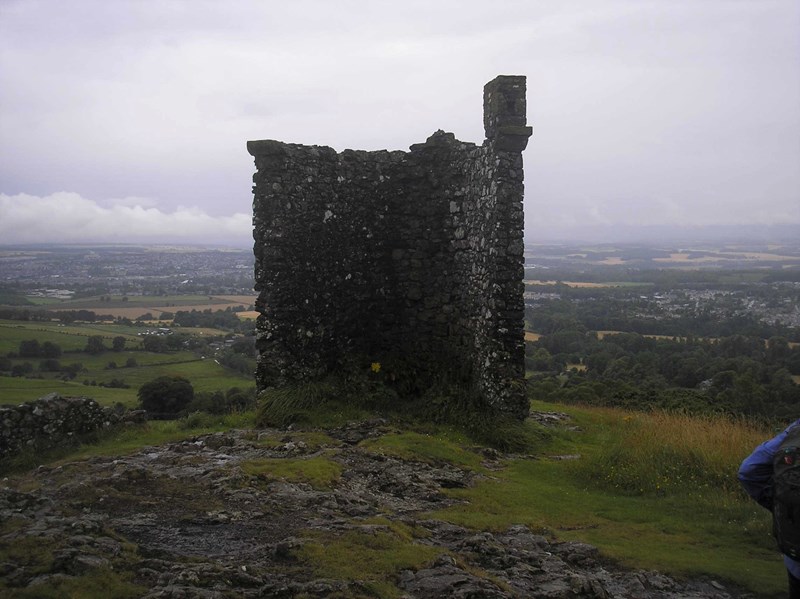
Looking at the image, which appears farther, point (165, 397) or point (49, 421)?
point (165, 397)

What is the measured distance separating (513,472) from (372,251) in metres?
6.20

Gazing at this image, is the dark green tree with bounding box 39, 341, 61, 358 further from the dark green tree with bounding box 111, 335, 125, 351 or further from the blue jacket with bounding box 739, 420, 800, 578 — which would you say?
the blue jacket with bounding box 739, 420, 800, 578

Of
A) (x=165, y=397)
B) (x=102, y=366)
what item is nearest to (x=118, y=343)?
(x=102, y=366)

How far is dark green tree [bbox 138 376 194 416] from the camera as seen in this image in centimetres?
1556

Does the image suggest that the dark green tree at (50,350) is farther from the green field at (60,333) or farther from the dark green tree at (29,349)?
the green field at (60,333)

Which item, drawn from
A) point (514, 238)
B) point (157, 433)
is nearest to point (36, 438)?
point (157, 433)

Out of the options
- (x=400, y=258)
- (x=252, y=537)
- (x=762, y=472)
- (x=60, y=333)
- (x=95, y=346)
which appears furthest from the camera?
(x=60, y=333)

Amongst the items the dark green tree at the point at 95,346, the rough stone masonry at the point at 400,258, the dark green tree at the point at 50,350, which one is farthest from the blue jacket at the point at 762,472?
the dark green tree at the point at 95,346

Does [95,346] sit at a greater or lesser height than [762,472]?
lesser

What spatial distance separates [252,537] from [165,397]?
1054 cm

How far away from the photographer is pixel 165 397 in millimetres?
15797

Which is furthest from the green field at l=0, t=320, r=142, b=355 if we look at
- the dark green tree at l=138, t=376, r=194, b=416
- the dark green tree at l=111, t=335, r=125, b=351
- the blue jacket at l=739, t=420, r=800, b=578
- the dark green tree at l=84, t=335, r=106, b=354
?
the blue jacket at l=739, t=420, r=800, b=578

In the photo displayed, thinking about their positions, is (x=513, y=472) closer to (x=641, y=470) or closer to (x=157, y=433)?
(x=641, y=470)

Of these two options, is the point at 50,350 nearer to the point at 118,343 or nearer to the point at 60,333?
the point at 118,343
